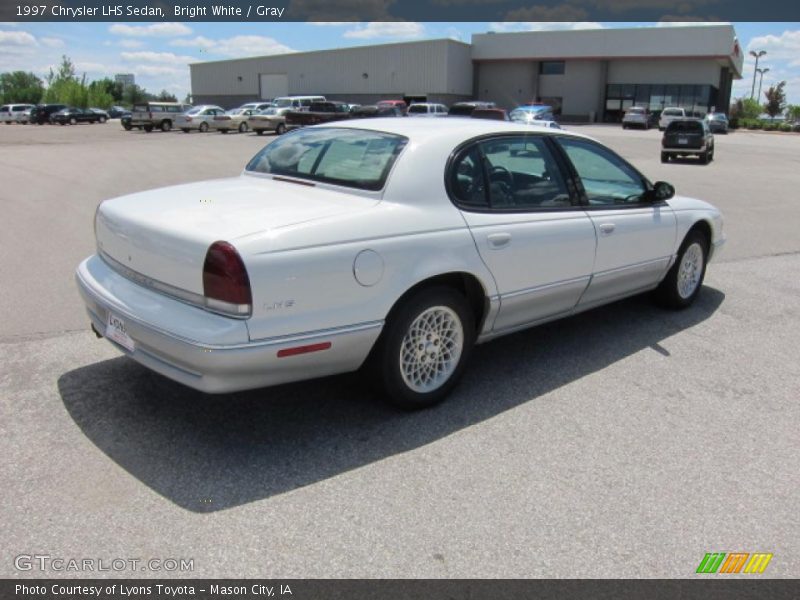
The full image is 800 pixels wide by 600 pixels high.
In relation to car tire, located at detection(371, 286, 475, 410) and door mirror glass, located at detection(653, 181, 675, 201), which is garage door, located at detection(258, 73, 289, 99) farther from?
car tire, located at detection(371, 286, 475, 410)

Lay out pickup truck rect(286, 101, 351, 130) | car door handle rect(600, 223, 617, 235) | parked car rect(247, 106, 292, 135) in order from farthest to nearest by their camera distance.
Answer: parked car rect(247, 106, 292, 135) < pickup truck rect(286, 101, 351, 130) < car door handle rect(600, 223, 617, 235)

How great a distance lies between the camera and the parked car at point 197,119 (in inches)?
1558

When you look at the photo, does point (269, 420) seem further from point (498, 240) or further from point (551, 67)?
point (551, 67)

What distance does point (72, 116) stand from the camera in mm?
57312

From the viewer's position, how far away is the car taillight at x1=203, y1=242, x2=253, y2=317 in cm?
313

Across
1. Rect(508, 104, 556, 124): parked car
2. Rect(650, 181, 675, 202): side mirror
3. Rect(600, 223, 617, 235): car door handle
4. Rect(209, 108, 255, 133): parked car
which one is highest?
Rect(508, 104, 556, 124): parked car

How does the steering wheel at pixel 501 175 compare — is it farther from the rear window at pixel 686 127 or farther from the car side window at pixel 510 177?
the rear window at pixel 686 127

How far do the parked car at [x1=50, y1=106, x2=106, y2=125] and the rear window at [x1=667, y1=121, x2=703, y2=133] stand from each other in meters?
50.7

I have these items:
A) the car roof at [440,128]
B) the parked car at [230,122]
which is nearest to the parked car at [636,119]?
the parked car at [230,122]

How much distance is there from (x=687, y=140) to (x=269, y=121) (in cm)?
2205
